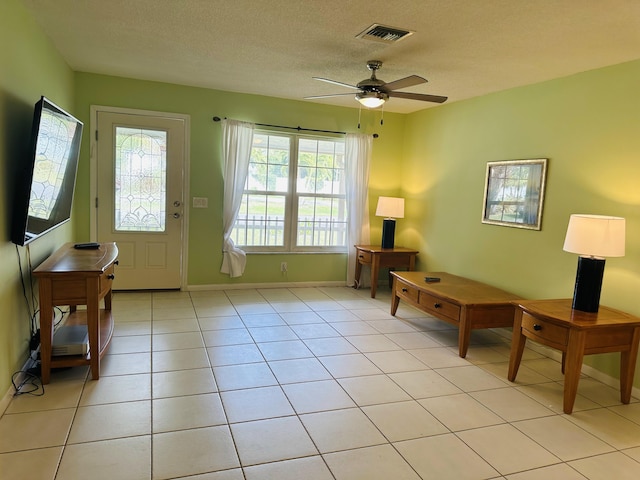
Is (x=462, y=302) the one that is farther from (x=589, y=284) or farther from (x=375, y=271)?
(x=375, y=271)

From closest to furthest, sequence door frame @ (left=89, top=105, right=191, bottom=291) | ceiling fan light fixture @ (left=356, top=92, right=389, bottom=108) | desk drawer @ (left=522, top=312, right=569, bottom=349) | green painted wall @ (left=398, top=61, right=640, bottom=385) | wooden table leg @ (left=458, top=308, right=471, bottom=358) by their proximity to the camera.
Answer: desk drawer @ (left=522, top=312, right=569, bottom=349), green painted wall @ (left=398, top=61, right=640, bottom=385), ceiling fan light fixture @ (left=356, top=92, right=389, bottom=108), wooden table leg @ (left=458, top=308, right=471, bottom=358), door frame @ (left=89, top=105, right=191, bottom=291)

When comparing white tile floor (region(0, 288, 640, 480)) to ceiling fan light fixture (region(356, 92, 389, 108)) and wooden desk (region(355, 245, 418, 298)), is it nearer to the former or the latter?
wooden desk (region(355, 245, 418, 298))

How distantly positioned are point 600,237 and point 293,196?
139 inches

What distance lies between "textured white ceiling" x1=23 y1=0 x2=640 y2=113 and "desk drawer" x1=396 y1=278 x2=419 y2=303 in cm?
201

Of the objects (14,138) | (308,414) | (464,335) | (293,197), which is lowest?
(308,414)

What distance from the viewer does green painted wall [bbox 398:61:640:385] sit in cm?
312

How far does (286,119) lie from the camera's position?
5324 mm

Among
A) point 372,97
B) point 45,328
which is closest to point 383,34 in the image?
point 372,97

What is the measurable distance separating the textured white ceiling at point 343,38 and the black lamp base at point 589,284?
1452mm

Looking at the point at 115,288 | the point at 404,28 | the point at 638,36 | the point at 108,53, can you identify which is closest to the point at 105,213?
the point at 115,288

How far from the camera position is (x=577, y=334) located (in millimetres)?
2643

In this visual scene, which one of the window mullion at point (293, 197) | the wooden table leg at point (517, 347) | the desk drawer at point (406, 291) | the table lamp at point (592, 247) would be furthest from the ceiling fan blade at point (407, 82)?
the window mullion at point (293, 197)

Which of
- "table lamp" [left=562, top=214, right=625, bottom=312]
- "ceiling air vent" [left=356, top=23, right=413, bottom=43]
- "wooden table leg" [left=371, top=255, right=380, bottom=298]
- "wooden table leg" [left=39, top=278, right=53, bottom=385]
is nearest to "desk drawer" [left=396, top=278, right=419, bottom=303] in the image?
"wooden table leg" [left=371, top=255, right=380, bottom=298]

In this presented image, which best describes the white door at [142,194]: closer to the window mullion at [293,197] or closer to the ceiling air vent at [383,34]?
the window mullion at [293,197]
